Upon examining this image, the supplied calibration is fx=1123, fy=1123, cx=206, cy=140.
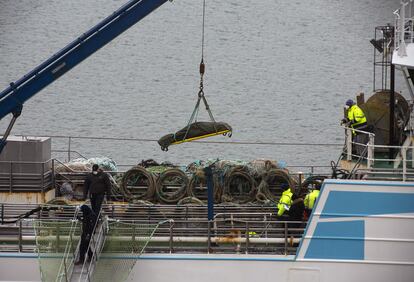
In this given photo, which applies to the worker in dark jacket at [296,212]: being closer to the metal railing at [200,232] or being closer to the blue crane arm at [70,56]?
the metal railing at [200,232]

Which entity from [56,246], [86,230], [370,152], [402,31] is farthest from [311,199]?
[56,246]

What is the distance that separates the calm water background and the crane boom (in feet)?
80.2

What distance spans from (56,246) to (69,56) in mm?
3751

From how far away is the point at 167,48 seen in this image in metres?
66.3

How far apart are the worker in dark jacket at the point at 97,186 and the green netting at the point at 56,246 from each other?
1.61 ft

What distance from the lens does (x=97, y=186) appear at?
19.3m

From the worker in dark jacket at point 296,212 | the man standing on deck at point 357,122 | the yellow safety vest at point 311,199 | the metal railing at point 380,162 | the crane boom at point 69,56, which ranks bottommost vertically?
the worker in dark jacket at point 296,212

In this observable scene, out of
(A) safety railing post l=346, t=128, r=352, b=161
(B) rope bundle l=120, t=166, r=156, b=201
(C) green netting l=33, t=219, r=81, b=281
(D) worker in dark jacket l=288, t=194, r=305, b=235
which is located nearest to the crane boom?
(C) green netting l=33, t=219, r=81, b=281

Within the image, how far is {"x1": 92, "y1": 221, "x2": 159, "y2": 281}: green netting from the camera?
19.0 metres

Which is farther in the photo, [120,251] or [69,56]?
[69,56]

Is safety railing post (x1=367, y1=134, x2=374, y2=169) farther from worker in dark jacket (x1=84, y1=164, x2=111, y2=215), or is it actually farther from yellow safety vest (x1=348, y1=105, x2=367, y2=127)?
worker in dark jacket (x1=84, y1=164, x2=111, y2=215)

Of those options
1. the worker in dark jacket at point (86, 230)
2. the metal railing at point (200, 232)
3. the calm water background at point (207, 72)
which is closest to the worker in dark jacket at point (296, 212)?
the metal railing at point (200, 232)

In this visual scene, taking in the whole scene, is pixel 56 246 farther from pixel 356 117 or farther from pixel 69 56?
pixel 356 117

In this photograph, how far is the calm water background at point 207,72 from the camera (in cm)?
5056
